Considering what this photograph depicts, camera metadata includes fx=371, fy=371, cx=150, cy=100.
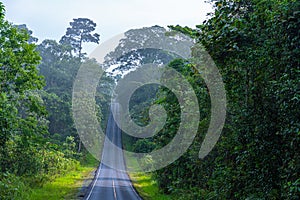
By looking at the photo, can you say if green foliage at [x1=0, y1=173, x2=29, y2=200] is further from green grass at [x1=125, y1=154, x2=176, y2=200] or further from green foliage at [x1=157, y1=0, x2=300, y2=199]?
green foliage at [x1=157, y1=0, x2=300, y2=199]

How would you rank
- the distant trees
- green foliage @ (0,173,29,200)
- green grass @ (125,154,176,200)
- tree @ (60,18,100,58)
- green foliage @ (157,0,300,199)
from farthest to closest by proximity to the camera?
tree @ (60,18,100,58) < green grass @ (125,154,176,200) < the distant trees < green foliage @ (0,173,29,200) < green foliage @ (157,0,300,199)

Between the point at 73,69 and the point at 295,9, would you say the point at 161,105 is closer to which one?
the point at 295,9

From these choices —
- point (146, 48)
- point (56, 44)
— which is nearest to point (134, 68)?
point (146, 48)

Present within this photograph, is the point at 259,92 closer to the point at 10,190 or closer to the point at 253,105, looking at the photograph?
the point at 253,105

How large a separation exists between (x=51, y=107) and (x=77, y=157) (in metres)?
7.07

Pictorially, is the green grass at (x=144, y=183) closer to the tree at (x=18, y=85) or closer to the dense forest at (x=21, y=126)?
the dense forest at (x=21, y=126)

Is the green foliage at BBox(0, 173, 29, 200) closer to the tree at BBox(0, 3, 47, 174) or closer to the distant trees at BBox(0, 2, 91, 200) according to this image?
the distant trees at BBox(0, 2, 91, 200)

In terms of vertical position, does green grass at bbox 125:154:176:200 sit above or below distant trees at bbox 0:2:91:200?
below

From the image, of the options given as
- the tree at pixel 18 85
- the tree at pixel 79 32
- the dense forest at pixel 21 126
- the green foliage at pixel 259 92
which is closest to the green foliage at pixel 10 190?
the dense forest at pixel 21 126

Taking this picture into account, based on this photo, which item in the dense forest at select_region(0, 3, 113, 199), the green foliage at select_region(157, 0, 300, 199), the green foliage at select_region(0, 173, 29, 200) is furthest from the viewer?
the dense forest at select_region(0, 3, 113, 199)

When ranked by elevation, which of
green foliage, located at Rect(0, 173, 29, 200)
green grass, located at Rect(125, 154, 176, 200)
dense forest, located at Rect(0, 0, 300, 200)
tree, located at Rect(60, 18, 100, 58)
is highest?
tree, located at Rect(60, 18, 100, 58)

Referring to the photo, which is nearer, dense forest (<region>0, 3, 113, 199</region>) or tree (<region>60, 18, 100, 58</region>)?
dense forest (<region>0, 3, 113, 199</region>)

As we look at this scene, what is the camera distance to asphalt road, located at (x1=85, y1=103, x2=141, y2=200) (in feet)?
67.6

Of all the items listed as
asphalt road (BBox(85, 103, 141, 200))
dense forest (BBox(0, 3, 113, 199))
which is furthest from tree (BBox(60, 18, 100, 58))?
dense forest (BBox(0, 3, 113, 199))
